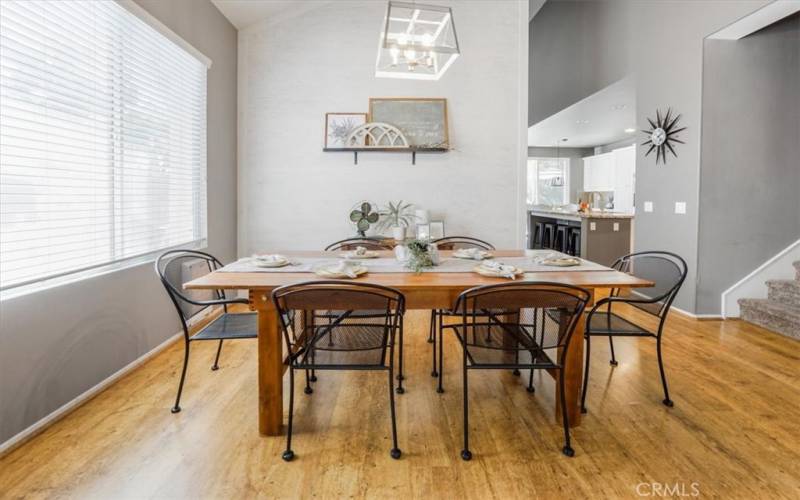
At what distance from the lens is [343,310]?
1957 millimetres

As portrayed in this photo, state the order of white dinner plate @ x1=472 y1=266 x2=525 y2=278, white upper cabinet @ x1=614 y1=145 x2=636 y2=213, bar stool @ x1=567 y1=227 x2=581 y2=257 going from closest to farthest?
white dinner plate @ x1=472 y1=266 x2=525 y2=278 → bar stool @ x1=567 y1=227 x2=581 y2=257 → white upper cabinet @ x1=614 y1=145 x2=636 y2=213

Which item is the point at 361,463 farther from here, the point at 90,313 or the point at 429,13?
the point at 429,13

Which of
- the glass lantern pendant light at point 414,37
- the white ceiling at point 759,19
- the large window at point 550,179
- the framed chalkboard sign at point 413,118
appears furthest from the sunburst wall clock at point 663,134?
the large window at point 550,179

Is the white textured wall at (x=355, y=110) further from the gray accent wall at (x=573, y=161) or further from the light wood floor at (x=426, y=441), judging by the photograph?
the gray accent wall at (x=573, y=161)

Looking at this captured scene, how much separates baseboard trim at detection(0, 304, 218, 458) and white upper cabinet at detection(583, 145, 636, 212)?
30.7 feet

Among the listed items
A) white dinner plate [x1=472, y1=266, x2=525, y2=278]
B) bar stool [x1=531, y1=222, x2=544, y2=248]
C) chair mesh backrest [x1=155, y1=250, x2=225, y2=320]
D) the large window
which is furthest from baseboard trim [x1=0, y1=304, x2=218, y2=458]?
the large window

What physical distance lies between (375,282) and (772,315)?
365 cm

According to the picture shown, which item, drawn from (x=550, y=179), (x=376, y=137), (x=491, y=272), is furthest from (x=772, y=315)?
(x=550, y=179)

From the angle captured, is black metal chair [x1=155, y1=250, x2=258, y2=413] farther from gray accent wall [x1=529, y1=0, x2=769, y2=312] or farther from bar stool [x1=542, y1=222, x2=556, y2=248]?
bar stool [x1=542, y1=222, x2=556, y2=248]

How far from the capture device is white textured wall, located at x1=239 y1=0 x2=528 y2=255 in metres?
4.60

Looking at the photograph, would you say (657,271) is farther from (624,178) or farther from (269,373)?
(624,178)

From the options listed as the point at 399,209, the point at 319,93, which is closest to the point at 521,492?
the point at 399,209

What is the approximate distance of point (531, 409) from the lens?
2373 millimetres

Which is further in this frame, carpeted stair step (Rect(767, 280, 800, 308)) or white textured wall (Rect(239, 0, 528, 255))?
white textured wall (Rect(239, 0, 528, 255))
